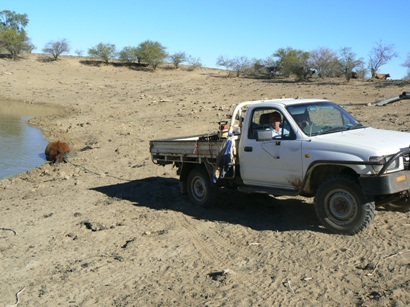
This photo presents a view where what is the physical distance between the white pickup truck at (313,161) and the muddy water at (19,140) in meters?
7.99

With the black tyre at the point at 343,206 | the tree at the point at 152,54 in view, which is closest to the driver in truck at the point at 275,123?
the black tyre at the point at 343,206

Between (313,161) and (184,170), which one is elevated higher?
(313,161)

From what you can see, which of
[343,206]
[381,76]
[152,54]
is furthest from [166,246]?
[152,54]

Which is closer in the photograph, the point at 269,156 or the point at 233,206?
the point at 269,156

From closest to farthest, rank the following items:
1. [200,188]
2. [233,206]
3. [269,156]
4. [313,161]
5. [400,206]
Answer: [313,161], [400,206], [269,156], [233,206], [200,188]

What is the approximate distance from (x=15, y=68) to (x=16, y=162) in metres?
27.9

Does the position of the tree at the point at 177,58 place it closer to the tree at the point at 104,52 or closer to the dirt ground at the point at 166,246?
the tree at the point at 104,52

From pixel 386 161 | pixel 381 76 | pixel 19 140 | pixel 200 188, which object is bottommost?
pixel 19 140

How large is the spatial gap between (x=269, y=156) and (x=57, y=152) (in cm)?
967

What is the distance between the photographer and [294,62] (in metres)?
32.0

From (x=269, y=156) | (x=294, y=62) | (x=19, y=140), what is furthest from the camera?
(x=294, y=62)

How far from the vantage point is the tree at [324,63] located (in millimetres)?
30109

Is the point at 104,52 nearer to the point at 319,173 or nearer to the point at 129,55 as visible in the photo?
the point at 129,55

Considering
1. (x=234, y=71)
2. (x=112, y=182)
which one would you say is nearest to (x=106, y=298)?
(x=112, y=182)
